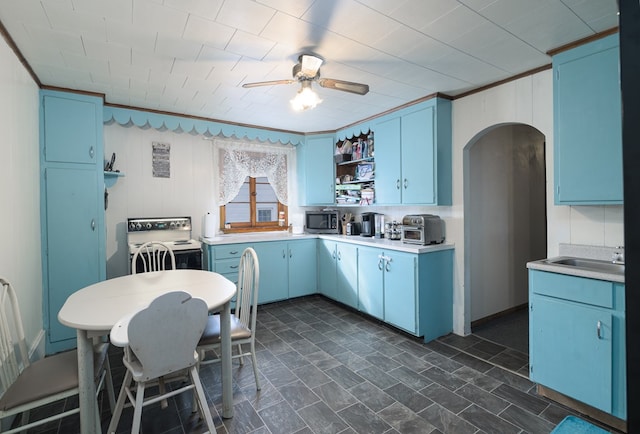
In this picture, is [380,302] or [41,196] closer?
[41,196]

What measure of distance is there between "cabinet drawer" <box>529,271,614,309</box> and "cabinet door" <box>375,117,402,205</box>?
5.31 feet

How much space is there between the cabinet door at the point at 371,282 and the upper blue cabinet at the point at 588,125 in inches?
67.4

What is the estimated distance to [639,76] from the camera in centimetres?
44

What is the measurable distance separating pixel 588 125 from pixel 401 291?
1972 millimetres

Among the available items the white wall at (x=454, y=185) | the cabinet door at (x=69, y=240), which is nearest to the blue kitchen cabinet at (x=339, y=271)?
the white wall at (x=454, y=185)

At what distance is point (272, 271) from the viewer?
4.09m

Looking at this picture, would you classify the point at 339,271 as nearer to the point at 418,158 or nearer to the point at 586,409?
the point at 418,158

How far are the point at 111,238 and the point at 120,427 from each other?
2244mm

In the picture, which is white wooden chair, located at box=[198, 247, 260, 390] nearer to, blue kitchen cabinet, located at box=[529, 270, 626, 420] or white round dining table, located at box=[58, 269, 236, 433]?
white round dining table, located at box=[58, 269, 236, 433]

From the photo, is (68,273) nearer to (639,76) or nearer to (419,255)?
(419,255)

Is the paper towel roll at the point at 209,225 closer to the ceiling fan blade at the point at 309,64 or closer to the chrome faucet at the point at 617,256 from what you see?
the ceiling fan blade at the point at 309,64

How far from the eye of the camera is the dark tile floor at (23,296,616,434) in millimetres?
1931

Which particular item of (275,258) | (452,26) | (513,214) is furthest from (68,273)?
(513,214)

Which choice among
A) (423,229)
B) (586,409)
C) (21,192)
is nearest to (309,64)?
(423,229)
